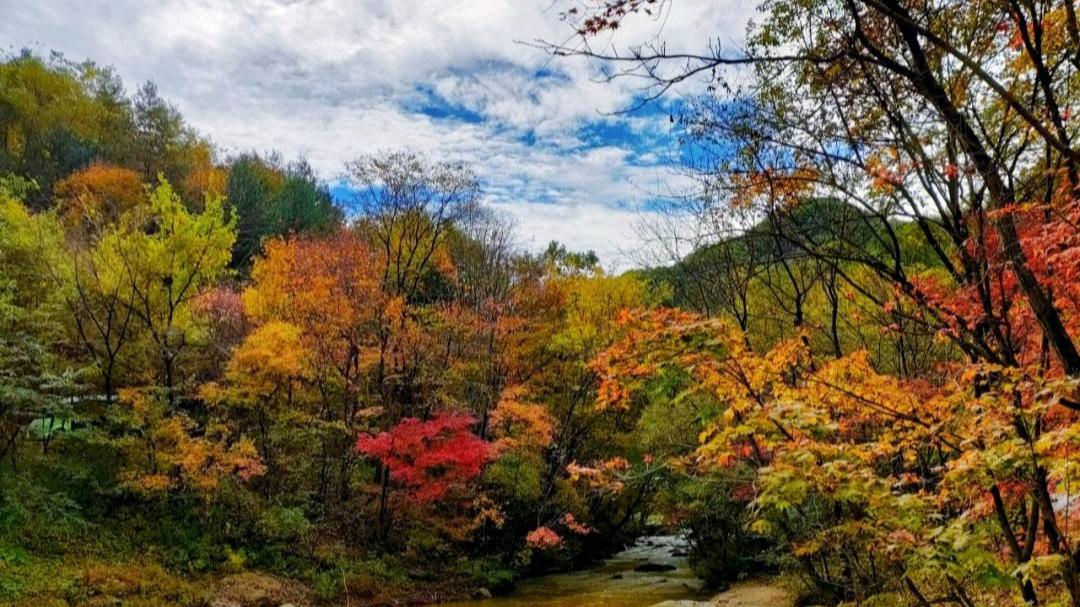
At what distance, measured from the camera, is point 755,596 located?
643 inches

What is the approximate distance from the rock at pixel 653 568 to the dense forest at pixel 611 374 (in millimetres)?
1697

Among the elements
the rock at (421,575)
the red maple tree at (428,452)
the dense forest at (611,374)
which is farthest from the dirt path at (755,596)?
the rock at (421,575)

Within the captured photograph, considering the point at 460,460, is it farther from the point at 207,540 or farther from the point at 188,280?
the point at 188,280

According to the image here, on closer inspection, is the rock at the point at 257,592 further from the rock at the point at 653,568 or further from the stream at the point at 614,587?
the rock at the point at 653,568

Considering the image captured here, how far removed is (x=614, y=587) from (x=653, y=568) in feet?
11.6

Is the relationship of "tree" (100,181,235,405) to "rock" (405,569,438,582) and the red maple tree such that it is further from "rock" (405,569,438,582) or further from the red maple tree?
"rock" (405,569,438,582)

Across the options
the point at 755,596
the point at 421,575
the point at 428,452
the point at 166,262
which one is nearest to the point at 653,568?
the point at 755,596

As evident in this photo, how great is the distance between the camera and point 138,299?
56.2 ft

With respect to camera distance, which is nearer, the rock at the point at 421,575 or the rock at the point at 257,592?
the rock at the point at 257,592

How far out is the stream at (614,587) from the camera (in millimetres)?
16469

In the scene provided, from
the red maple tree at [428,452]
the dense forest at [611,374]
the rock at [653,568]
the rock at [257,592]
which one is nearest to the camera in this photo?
the dense forest at [611,374]

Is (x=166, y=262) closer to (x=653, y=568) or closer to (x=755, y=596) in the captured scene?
(x=653, y=568)

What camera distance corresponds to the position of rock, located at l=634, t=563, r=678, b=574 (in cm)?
2098

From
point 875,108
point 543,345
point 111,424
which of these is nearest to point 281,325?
point 111,424
